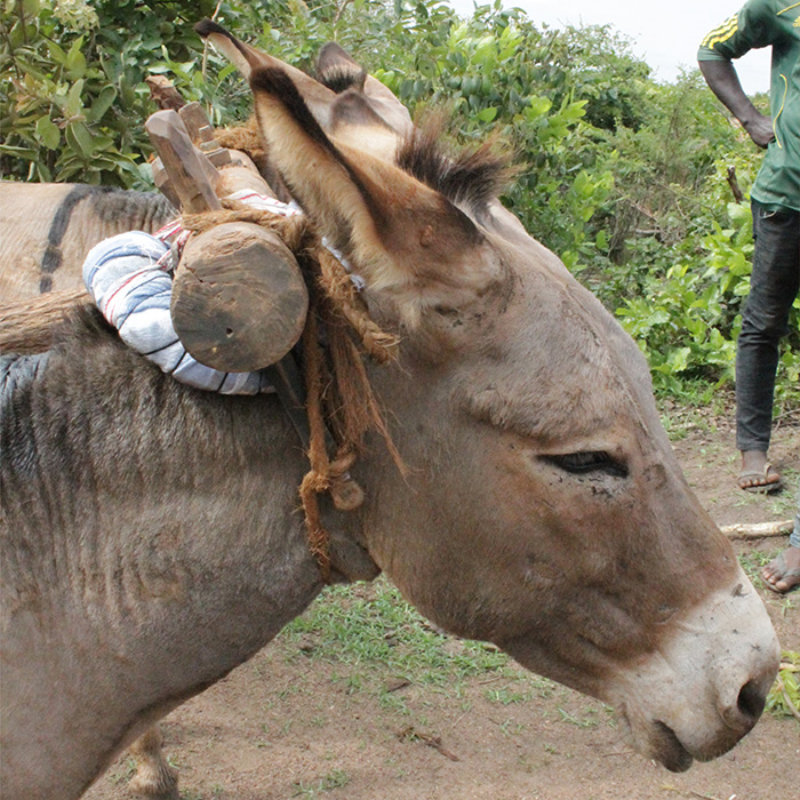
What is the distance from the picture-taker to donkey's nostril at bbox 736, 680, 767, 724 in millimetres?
1948

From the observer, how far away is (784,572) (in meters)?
4.74

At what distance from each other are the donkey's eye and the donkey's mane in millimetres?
633

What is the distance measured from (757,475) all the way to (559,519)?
4.17 meters

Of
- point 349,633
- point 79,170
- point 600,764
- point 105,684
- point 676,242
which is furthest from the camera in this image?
point 676,242

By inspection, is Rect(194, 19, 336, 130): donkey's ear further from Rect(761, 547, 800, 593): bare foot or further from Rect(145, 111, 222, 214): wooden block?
Rect(761, 547, 800, 593): bare foot

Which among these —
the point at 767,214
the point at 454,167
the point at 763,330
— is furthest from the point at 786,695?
the point at 454,167

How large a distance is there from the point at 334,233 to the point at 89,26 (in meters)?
3.51

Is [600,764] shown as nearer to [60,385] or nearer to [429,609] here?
[429,609]

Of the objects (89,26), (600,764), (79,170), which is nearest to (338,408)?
(600,764)

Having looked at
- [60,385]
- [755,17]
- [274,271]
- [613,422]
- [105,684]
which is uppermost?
[755,17]

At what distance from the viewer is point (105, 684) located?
6.21 ft

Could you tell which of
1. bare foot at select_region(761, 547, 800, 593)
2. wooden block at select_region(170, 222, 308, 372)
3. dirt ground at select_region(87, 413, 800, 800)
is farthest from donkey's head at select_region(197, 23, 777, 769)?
bare foot at select_region(761, 547, 800, 593)

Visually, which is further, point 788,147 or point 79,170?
point 788,147

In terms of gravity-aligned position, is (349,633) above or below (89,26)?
below
